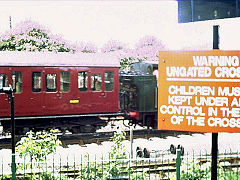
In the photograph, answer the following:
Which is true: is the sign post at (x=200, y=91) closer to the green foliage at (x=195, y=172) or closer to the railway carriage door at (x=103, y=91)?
the green foliage at (x=195, y=172)

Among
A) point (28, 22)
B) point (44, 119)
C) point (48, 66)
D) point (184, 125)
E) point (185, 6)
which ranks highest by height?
point (28, 22)

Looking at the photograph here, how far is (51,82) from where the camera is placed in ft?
43.7

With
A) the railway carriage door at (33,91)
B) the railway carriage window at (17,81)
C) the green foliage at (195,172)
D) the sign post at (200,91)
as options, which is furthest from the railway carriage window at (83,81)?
the sign post at (200,91)

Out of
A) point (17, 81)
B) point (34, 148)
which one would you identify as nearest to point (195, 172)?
point (34, 148)

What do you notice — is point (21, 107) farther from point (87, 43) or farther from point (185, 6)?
point (87, 43)

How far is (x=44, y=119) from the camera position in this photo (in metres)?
13.6

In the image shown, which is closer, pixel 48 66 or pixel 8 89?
pixel 8 89

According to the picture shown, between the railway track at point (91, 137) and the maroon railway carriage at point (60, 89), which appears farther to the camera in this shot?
the railway track at point (91, 137)

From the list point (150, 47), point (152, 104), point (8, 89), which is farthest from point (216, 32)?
point (150, 47)

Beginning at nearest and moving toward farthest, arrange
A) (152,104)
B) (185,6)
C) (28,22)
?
(185,6) → (152,104) → (28,22)

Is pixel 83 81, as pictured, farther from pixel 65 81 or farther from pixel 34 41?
pixel 34 41

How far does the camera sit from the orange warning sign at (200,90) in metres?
4.86

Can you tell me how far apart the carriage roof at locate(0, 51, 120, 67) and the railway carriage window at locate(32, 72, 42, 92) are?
40 cm

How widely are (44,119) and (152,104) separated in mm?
4871
